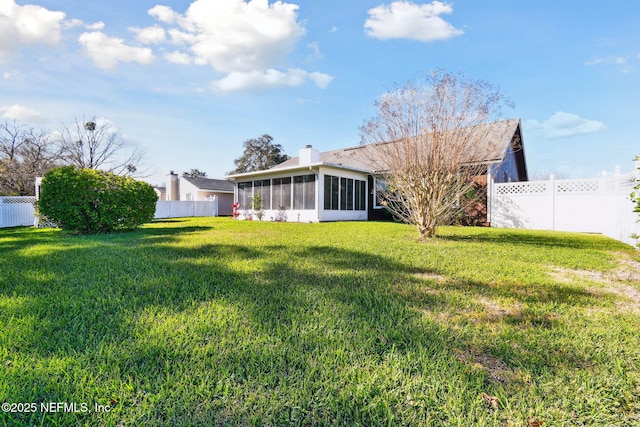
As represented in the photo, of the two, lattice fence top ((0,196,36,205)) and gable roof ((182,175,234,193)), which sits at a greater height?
gable roof ((182,175,234,193))

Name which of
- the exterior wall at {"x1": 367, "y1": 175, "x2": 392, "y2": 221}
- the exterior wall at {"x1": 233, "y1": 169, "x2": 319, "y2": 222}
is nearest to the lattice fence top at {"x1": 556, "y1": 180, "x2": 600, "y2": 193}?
the exterior wall at {"x1": 367, "y1": 175, "x2": 392, "y2": 221}

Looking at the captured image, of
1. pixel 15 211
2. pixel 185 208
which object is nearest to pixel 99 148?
pixel 185 208

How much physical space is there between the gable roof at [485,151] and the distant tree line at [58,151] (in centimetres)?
1459

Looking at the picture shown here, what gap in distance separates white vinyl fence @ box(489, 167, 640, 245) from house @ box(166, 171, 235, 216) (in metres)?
21.3

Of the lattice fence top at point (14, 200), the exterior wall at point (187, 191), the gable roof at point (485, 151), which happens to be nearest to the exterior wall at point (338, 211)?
the gable roof at point (485, 151)

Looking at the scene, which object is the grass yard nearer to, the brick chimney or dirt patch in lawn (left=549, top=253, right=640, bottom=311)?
dirt patch in lawn (left=549, top=253, right=640, bottom=311)

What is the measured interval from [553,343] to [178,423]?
235 centimetres

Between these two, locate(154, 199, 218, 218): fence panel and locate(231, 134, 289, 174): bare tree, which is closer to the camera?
locate(154, 199, 218, 218): fence panel

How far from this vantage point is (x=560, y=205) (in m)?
10.8

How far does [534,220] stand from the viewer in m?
11.3

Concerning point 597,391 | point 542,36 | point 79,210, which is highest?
point 542,36

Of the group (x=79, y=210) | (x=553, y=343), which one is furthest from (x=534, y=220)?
(x=79, y=210)

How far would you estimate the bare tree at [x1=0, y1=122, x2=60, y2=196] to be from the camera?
18.2 meters

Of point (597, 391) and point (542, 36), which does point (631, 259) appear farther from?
point (542, 36)
